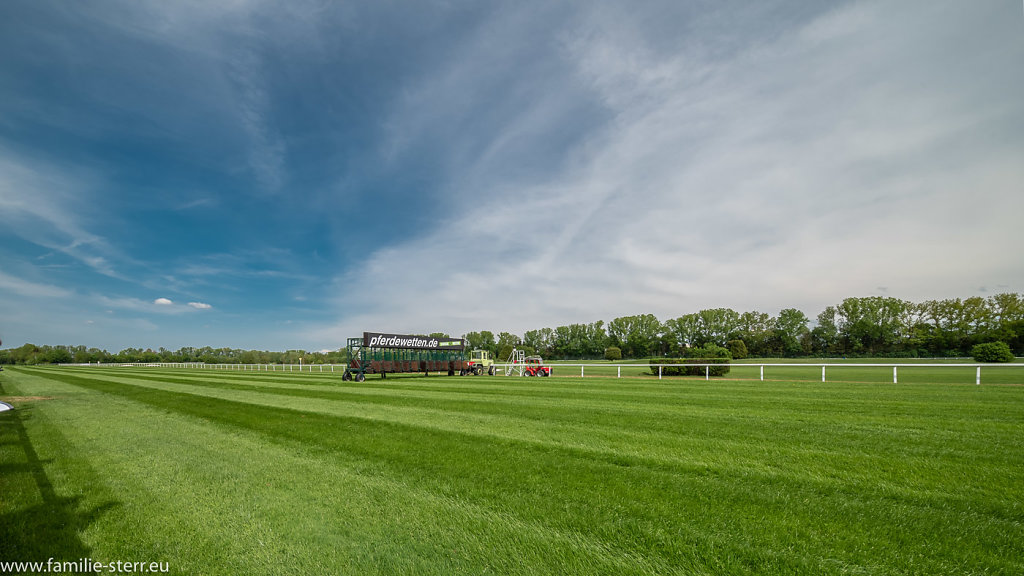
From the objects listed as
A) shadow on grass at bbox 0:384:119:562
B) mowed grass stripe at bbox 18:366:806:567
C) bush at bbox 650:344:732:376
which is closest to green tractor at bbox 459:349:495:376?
bush at bbox 650:344:732:376

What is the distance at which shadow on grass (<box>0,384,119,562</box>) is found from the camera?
129 inches

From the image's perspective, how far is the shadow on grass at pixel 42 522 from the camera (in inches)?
129

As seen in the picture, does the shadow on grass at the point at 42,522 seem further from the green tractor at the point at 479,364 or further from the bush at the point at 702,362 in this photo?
the green tractor at the point at 479,364

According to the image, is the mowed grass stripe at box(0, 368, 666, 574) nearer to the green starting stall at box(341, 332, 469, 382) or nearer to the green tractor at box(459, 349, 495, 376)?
the green starting stall at box(341, 332, 469, 382)

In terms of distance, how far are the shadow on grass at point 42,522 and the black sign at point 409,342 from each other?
77.9ft

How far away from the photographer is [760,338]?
104 m

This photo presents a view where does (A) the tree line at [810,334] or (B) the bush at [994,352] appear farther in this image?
(A) the tree line at [810,334]

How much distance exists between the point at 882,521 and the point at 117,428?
498 inches

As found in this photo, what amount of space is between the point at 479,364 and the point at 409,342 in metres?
6.31

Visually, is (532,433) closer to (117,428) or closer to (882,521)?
(882,521)

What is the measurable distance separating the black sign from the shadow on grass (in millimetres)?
23746

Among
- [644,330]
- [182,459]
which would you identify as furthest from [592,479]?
[644,330]

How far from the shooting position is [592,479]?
4.86 metres

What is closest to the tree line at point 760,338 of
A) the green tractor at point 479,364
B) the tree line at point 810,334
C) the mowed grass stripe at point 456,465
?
the tree line at point 810,334
